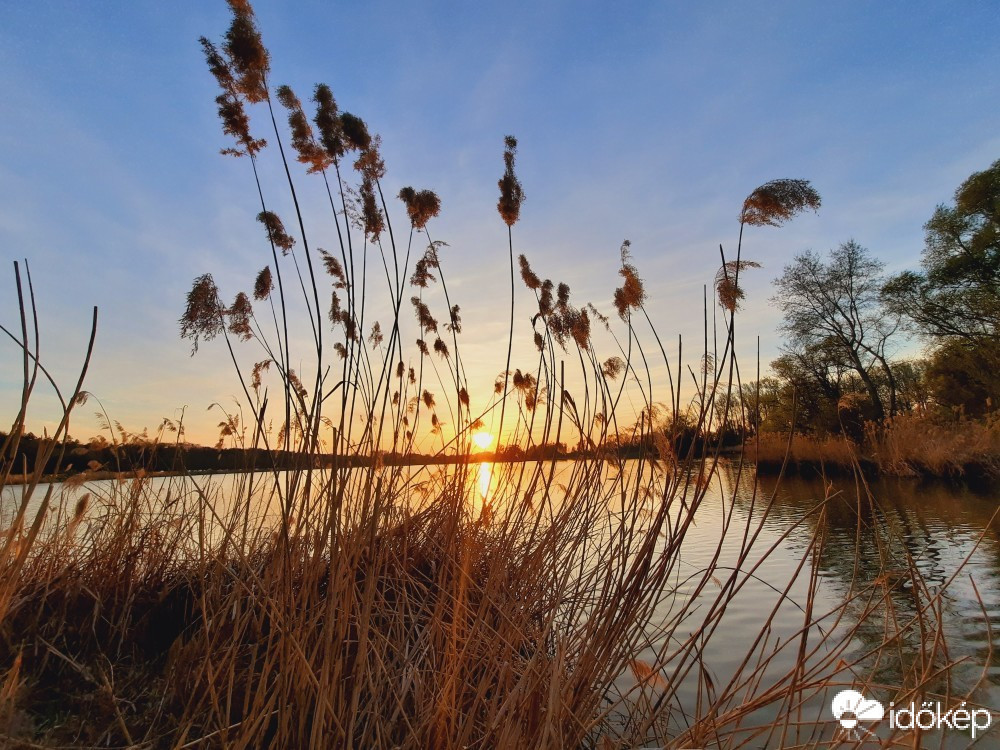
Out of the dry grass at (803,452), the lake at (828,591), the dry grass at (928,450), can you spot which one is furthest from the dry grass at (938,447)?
the lake at (828,591)

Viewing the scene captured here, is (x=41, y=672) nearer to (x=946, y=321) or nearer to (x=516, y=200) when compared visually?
(x=516, y=200)

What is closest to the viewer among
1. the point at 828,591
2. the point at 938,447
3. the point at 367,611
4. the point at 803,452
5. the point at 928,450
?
the point at 367,611

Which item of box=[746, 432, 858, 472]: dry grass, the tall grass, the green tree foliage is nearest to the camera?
the tall grass

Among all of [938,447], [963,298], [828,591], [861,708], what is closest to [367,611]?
[861,708]

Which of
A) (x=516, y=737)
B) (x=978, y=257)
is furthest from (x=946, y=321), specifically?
(x=516, y=737)

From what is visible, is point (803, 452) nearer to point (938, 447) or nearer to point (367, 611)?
point (938, 447)

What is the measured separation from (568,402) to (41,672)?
2.16 meters

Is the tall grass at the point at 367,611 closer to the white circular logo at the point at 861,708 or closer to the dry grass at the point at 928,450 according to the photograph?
the white circular logo at the point at 861,708

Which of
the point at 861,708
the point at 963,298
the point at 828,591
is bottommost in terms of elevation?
the point at 828,591

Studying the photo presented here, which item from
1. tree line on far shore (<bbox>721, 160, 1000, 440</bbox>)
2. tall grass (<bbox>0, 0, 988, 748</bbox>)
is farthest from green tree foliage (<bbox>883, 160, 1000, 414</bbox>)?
tall grass (<bbox>0, 0, 988, 748</bbox>)

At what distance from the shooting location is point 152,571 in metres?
2.54

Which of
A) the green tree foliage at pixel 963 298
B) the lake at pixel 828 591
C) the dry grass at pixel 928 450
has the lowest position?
the lake at pixel 828 591

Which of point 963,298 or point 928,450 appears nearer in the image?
point 928,450

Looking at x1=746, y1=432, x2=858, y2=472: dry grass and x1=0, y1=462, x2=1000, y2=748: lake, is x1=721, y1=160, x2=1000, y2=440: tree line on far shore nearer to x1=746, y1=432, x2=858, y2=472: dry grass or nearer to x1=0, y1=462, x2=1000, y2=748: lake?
x1=746, y1=432, x2=858, y2=472: dry grass
